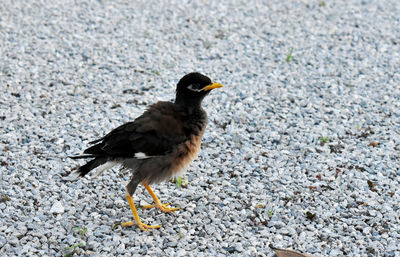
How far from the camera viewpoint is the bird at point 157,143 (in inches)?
192

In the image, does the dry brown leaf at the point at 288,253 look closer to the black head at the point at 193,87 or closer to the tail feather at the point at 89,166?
the black head at the point at 193,87

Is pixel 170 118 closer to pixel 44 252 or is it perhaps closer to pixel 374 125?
pixel 44 252

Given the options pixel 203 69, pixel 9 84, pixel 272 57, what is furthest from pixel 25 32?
pixel 272 57

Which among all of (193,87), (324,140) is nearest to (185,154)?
(193,87)

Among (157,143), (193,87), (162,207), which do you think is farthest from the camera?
(162,207)

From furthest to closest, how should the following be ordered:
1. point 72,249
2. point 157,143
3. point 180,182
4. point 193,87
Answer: point 180,182 < point 193,87 < point 157,143 < point 72,249

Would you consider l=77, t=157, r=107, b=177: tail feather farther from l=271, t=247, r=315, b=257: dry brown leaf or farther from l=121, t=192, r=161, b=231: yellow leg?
l=271, t=247, r=315, b=257: dry brown leaf

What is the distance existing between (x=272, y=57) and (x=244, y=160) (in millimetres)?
3073

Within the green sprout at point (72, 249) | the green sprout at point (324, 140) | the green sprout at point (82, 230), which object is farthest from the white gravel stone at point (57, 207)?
the green sprout at point (324, 140)

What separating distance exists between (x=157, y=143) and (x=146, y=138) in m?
0.11

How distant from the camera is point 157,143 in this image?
15.9ft

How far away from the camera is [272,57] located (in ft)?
28.7

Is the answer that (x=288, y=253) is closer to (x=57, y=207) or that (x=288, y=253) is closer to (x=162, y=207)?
(x=162, y=207)

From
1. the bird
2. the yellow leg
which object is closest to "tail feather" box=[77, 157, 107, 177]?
the bird
